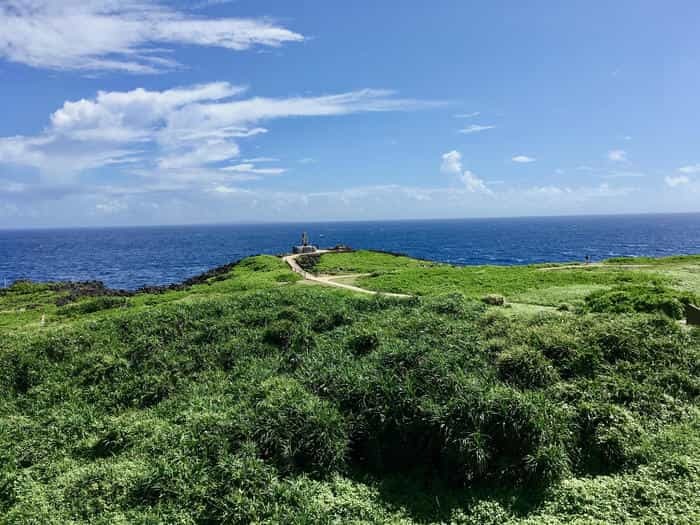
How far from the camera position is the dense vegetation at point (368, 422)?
29.6 feet

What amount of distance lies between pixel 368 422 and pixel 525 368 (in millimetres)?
5410

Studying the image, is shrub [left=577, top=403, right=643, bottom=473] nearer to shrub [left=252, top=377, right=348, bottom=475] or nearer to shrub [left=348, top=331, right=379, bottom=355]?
shrub [left=252, top=377, right=348, bottom=475]

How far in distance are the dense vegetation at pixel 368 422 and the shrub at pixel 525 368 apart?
48mm

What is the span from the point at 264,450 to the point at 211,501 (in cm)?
176

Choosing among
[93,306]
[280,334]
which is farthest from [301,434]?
[93,306]

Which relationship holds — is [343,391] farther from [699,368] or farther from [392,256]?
[392,256]

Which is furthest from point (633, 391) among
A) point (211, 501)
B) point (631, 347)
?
point (211, 501)

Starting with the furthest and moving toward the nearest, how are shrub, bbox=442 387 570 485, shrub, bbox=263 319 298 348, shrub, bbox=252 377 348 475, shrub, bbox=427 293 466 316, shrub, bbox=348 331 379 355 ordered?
shrub, bbox=427 293 466 316 → shrub, bbox=263 319 298 348 → shrub, bbox=348 331 379 355 → shrub, bbox=252 377 348 475 → shrub, bbox=442 387 570 485

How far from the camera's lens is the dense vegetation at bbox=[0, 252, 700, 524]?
903 centimetres

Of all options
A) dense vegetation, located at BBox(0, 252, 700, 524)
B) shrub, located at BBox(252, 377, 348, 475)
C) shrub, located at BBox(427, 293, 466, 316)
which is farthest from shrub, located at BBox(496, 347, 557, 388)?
shrub, located at BBox(252, 377, 348, 475)

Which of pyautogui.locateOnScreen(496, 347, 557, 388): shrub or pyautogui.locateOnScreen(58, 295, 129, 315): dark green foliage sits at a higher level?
pyautogui.locateOnScreen(496, 347, 557, 388): shrub

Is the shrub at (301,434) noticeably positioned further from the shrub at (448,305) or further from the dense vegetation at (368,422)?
the shrub at (448,305)

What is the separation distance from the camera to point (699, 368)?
1254 cm

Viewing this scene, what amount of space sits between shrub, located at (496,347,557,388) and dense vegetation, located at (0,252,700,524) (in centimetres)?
5
